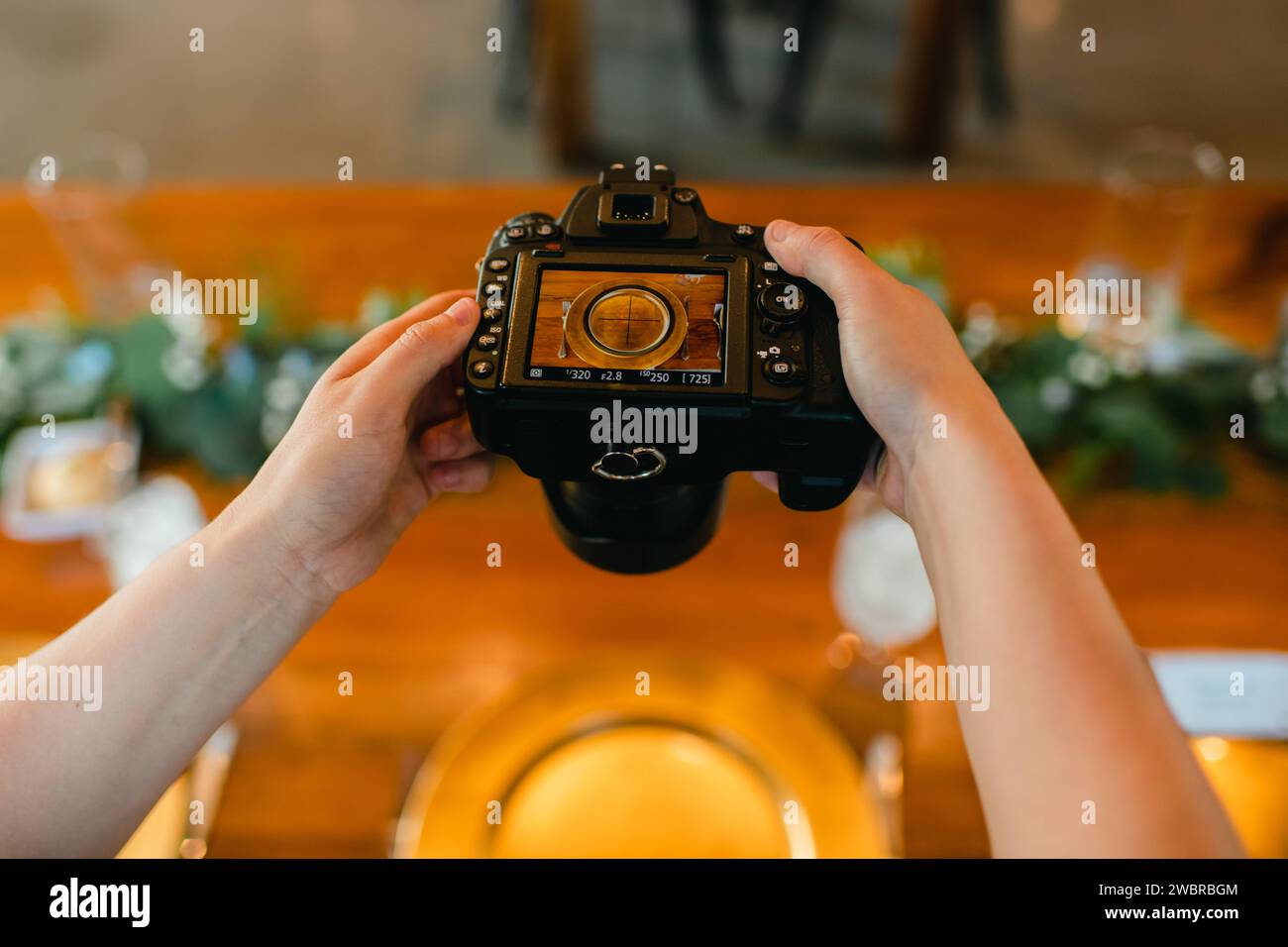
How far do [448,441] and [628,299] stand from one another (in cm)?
24

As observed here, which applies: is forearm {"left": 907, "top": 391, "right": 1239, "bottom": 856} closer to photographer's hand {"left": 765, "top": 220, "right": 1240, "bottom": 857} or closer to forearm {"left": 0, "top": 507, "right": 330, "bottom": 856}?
photographer's hand {"left": 765, "top": 220, "right": 1240, "bottom": 857}

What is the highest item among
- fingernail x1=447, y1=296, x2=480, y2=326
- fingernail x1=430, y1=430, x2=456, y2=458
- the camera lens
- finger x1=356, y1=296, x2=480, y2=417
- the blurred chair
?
the blurred chair

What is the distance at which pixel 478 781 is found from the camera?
0.79 meters

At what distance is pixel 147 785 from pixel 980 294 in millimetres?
1137

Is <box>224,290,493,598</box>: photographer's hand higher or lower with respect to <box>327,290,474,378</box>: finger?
lower

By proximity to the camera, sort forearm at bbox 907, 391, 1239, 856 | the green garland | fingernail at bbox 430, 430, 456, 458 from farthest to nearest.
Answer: the green garland < fingernail at bbox 430, 430, 456, 458 < forearm at bbox 907, 391, 1239, 856

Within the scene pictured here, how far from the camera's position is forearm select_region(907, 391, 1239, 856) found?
1.56ft

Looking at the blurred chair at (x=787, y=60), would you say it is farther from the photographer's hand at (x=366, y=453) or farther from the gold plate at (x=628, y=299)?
the gold plate at (x=628, y=299)

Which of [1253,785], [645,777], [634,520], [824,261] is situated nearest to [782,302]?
[824,261]

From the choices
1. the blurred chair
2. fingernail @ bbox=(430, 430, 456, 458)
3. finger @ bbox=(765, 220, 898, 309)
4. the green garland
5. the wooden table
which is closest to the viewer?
finger @ bbox=(765, 220, 898, 309)

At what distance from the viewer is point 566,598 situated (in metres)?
1.03

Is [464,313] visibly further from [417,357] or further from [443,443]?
[443,443]

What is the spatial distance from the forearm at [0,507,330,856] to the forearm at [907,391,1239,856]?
1.57ft

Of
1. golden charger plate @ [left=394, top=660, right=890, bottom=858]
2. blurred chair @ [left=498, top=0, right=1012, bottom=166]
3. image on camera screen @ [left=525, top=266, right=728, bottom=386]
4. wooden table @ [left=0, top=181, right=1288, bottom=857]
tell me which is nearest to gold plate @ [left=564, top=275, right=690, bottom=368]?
image on camera screen @ [left=525, top=266, right=728, bottom=386]
